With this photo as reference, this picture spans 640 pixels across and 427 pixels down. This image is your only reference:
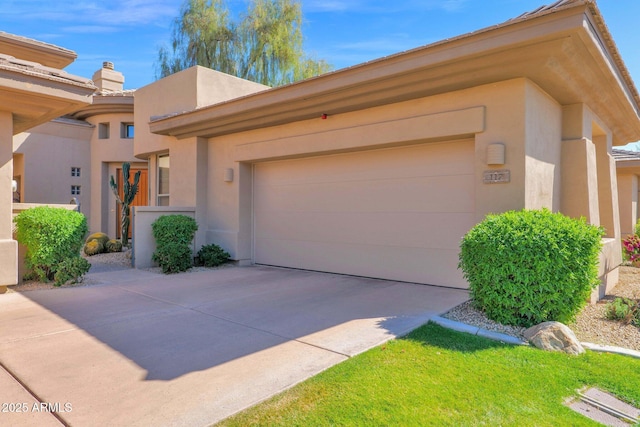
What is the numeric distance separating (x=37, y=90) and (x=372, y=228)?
608 cm

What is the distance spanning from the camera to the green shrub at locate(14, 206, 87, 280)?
6945 millimetres

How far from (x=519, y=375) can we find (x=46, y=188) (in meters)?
17.2

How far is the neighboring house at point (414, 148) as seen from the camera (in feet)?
19.2

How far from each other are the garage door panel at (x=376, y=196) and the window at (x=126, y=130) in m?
9.13

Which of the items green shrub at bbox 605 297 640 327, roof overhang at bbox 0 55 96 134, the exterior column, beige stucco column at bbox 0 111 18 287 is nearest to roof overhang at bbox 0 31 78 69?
roof overhang at bbox 0 55 96 134

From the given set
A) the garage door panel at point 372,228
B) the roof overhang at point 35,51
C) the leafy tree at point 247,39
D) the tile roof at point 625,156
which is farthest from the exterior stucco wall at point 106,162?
the tile roof at point 625,156

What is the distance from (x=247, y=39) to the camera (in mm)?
20156

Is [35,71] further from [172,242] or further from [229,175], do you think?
[229,175]

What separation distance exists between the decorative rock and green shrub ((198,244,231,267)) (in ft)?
23.7

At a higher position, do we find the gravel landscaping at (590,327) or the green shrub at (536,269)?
the green shrub at (536,269)

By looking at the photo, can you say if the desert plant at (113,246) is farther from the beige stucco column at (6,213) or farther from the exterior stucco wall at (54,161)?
the beige stucco column at (6,213)

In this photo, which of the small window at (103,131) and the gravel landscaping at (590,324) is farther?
the small window at (103,131)

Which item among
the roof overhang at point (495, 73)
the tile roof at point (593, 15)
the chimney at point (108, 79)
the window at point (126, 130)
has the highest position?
the chimney at point (108, 79)

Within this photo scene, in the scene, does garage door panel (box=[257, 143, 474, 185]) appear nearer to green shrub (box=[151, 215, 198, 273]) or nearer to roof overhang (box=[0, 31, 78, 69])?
green shrub (box=[151, 215, 198, 273])
